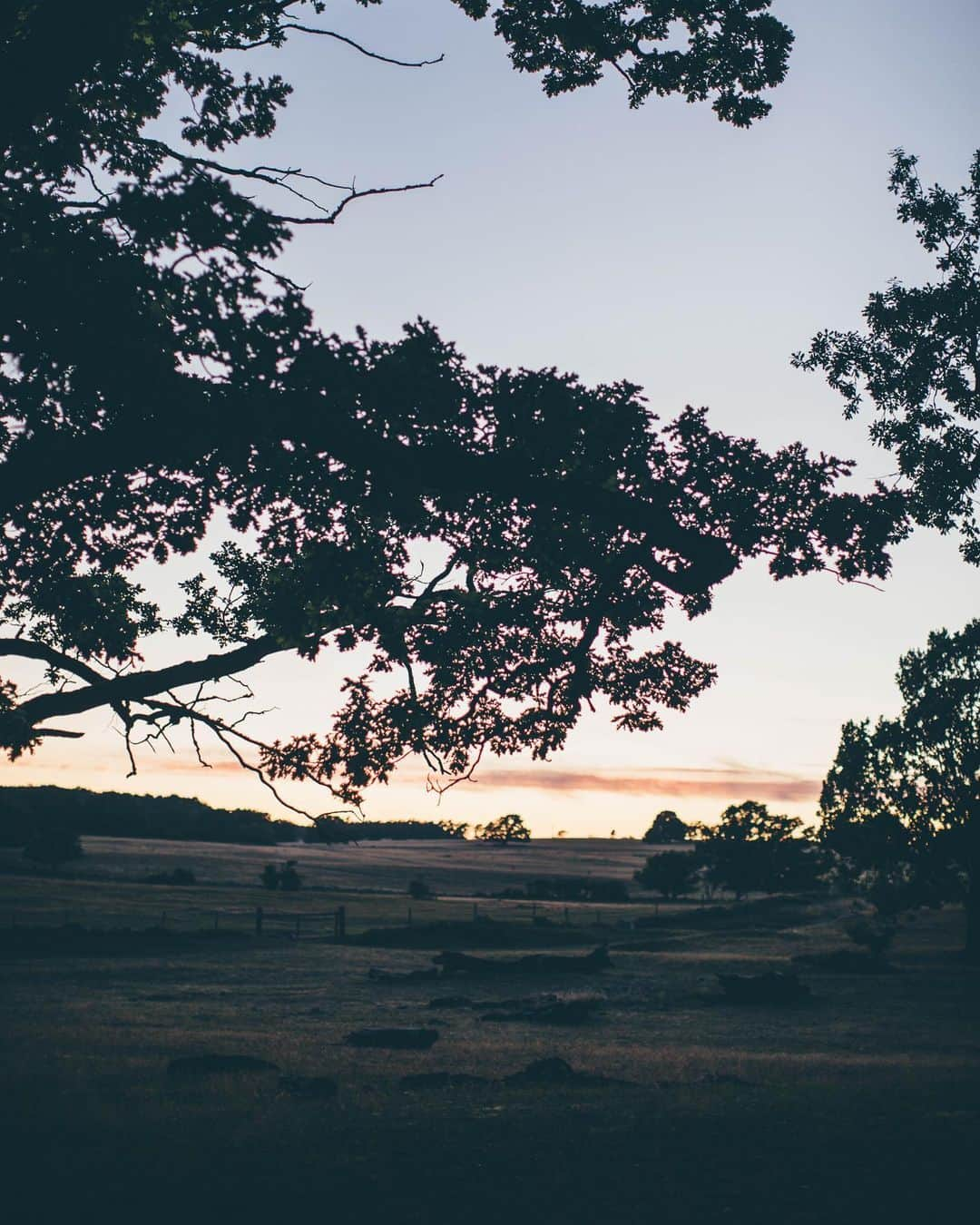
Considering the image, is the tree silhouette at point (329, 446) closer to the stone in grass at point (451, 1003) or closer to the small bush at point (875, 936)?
the stone in grass at point (451, 1003)

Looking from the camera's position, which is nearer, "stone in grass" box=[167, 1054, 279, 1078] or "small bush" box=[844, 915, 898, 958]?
"stone in grass" box=[167, 1054, 279, 1078]

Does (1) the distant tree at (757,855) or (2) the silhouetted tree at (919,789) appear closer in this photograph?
(2) the silhouetted tree at (919,789)

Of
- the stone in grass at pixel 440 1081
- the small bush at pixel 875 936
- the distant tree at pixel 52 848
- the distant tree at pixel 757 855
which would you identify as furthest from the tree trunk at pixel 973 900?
the distant tree at pixel 52 848

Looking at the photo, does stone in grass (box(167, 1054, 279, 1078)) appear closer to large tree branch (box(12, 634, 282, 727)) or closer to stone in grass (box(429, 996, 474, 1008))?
large tree branch (box(12, 634, 282, 727))

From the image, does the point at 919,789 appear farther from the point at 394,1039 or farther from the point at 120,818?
the point at 120,818

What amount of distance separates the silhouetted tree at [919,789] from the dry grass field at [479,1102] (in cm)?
628

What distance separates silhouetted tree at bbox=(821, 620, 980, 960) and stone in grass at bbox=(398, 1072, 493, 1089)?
3749 cm

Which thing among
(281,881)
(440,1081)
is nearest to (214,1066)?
(440,1081)

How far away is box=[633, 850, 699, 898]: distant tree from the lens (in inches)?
5138

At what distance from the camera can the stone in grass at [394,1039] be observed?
24516mm

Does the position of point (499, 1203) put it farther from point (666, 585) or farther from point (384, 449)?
point (384, 449)

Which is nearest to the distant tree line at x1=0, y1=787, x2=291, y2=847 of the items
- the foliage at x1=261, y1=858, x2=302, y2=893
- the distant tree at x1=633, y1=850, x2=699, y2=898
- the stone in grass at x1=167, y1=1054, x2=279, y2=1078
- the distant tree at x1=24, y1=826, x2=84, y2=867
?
the distant tree at x1=24, y1=826, x2=84, y2=867

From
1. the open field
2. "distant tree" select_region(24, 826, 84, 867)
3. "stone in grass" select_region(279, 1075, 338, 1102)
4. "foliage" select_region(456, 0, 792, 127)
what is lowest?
the open field

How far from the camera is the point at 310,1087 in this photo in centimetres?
1717
